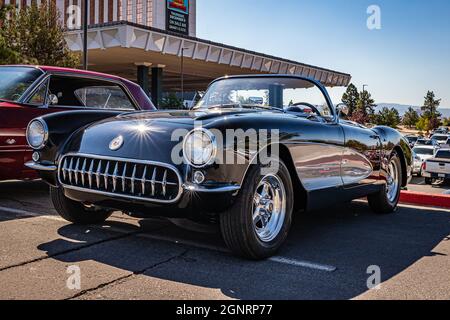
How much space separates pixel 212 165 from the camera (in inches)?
134

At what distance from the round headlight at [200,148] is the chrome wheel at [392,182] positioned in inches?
137

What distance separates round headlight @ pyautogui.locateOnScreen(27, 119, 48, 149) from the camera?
14.3 feet

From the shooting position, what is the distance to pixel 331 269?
11.7 feet

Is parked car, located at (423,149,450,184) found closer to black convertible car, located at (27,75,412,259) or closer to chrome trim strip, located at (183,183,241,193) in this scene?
black convertible car, located at (27,75,412,259)

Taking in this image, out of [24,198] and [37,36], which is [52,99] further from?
[37,36]

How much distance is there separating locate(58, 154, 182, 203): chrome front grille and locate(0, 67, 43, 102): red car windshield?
2.59 meters

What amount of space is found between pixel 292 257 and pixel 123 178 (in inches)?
55.0

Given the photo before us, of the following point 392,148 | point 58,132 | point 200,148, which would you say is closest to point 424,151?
point 392,148

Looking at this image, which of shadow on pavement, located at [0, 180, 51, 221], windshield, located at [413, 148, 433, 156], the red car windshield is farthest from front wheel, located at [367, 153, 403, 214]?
windshield, located at [413, 148, 433, 156]

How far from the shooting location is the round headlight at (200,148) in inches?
134

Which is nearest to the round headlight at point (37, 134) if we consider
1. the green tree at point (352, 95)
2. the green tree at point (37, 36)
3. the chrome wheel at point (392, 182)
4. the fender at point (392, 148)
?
the fender at point (392, 148)
